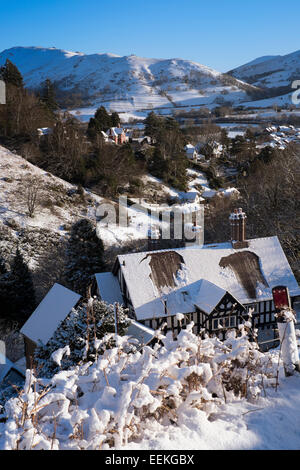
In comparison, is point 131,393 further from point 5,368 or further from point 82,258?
point 82,258

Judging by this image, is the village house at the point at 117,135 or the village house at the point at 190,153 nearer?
the village house at the point at 117,135

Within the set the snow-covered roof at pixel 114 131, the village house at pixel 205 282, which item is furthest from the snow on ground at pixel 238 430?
the snow-covered roof at pixel 114 131

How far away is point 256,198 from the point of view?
2848 centimetres

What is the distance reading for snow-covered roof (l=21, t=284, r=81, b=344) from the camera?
14.1m

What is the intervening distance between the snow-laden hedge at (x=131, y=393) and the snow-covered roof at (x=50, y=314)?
1080 centimetres

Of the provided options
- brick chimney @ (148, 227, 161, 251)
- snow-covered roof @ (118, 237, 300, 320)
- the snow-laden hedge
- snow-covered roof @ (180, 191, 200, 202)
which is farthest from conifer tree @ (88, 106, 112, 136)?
the snow-laden hedge

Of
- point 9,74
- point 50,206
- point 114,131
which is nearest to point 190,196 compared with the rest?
point 50,206

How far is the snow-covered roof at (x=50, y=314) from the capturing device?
14.1 m

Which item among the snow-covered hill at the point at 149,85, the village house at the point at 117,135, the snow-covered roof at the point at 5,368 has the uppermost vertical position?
the snow-covered hill at the point at 149,85

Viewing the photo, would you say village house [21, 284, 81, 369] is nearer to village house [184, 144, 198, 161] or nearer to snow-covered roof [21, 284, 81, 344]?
snow-covered roof [21, 284, 81, 344]

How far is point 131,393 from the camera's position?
2.97 meters

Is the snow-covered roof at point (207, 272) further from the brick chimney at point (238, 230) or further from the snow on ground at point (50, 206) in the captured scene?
the snow on ground at point (50, 206)
